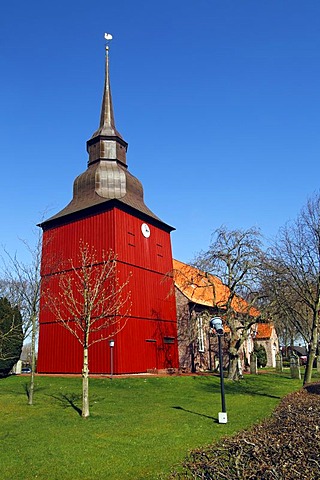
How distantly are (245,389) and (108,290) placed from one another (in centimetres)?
955

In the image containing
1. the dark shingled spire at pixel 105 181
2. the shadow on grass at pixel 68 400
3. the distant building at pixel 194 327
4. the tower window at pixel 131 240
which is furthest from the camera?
the distant building at pixel 194 327

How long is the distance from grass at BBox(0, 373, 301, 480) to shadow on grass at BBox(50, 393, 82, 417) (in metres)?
0.04

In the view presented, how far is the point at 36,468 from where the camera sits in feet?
25.3

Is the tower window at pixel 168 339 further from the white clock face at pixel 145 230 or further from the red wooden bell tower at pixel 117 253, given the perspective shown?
the white clock face at pixel 145 230

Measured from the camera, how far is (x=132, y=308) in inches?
1013

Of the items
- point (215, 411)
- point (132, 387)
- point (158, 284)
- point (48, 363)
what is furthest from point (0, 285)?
point (215, 411)

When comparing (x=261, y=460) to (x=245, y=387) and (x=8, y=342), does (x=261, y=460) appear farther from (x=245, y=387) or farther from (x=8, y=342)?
(x=8, y=342)

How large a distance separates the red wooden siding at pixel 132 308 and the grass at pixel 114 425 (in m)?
3.10

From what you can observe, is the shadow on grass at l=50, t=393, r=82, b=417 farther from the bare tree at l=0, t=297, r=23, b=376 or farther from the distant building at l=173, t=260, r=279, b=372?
the distant building at l=173, t=260, r=279, b=372

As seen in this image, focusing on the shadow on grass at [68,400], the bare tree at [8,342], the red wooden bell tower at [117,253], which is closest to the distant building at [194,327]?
the red wooden bell tower at [117,253]

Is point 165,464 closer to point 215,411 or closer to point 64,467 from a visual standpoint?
point 64,467

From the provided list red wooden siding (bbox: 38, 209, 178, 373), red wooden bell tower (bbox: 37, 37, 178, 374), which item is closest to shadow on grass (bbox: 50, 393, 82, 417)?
red wooden bell tower (bbox: 37, 37, 178, 374)

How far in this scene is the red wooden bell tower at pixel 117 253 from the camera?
24.9 metres

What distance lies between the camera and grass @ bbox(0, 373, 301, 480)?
308 inches
